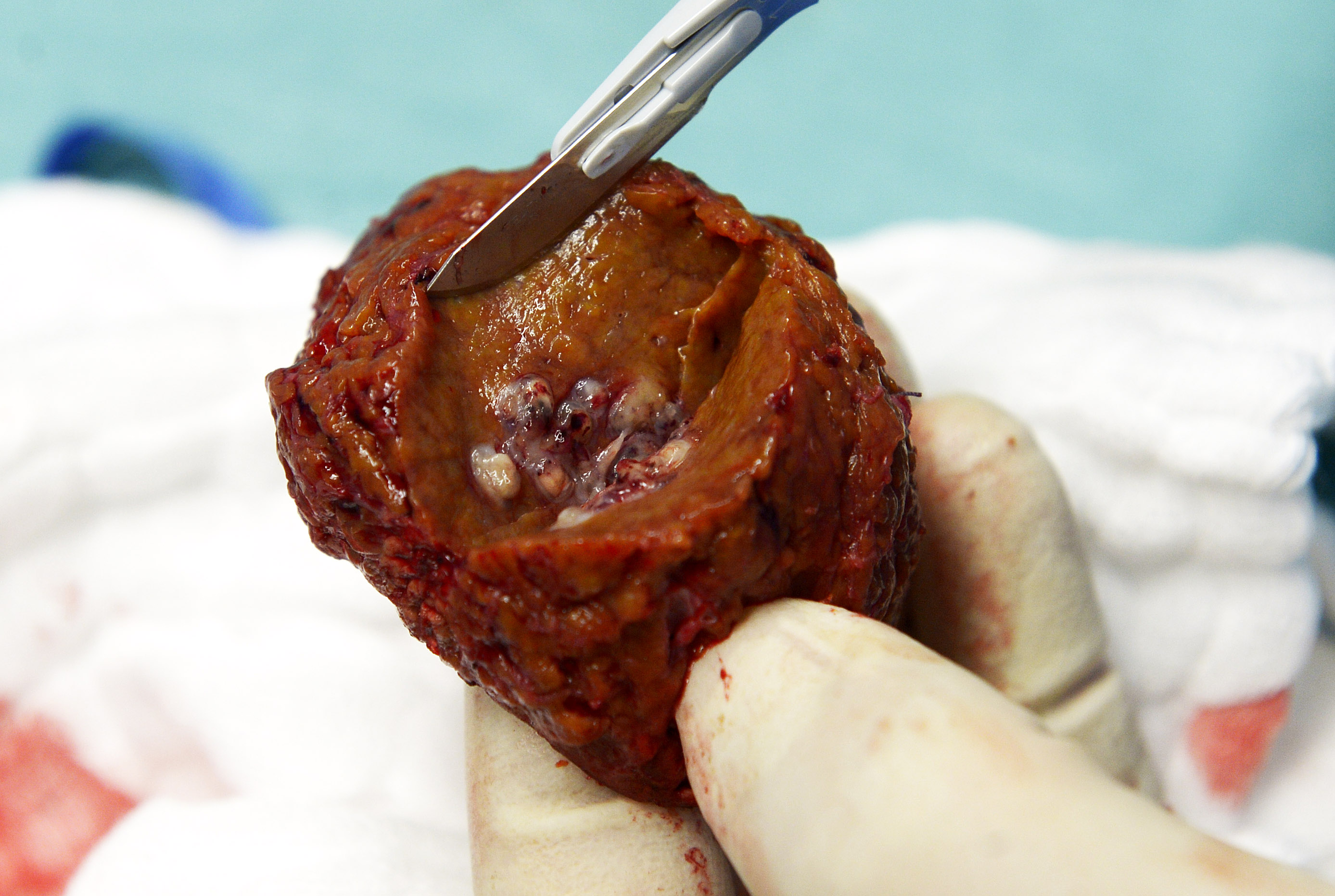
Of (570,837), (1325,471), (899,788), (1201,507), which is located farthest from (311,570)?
(1325,471)

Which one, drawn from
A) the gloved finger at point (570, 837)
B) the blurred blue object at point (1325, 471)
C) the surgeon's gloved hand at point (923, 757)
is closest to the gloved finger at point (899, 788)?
the surgeon's gloved hand at point (923, 757)

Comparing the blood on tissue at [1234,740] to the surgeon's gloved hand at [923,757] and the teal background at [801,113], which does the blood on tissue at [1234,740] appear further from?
the teal background at [801,113]

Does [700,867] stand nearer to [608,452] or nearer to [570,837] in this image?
[570,837]

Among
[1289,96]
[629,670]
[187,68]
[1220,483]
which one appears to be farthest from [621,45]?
[629,670]

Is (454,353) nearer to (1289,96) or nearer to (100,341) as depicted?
(100,341)

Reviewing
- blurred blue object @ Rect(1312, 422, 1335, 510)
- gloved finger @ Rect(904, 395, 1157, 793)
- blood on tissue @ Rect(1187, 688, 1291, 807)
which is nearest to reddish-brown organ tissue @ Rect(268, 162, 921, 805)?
gloved finger @ Rect(904, 395, 1157, 793)

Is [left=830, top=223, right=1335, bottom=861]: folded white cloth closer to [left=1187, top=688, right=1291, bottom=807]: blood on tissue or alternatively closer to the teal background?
[left=1187, top=688, right=1291, bottom=807]: blood on tissue
